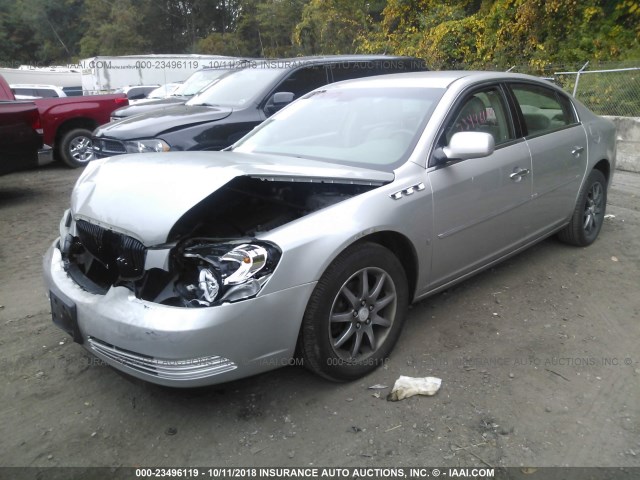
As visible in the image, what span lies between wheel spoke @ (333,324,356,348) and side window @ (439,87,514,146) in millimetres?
1389

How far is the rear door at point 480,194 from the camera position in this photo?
338 cm

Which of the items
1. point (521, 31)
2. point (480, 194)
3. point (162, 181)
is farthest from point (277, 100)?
point (521, 31)

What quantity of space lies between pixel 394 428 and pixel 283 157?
5.86 ft

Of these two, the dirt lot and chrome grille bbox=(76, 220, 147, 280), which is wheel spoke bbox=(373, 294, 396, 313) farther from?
chrome grille bbox=(76, 220, 147, 280)

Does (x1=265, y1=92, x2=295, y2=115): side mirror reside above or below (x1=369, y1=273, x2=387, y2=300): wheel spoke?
above

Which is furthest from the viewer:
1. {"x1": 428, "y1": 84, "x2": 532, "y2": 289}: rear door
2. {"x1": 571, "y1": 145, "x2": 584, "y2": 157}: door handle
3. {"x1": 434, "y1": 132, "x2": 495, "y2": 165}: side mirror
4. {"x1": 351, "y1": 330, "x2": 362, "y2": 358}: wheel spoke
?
{"x1": 571, "y1": 145, "x2": 584, "y2": 157}: door handle

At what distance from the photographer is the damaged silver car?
251cm

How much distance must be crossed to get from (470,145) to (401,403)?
1.52m

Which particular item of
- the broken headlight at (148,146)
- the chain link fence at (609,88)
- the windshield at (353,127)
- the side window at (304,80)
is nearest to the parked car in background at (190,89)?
the side window at (304,80)

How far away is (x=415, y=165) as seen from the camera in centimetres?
326

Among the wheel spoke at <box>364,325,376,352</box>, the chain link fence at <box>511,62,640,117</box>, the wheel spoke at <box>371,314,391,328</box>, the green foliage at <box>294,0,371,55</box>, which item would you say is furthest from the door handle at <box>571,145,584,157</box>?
the green foliage at <box>294,0,371,55</box>

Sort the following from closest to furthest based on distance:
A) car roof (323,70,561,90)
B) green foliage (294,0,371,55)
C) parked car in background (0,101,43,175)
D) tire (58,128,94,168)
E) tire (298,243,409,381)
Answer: tire (298,243,409,381), car roof (323,70,561,90), parked car in background (0,101,43,175), tire (58,128,94,168), green foliage (294,0,371,55)

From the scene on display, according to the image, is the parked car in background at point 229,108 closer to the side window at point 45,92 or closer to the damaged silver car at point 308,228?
the damaged silver car at point 308,228

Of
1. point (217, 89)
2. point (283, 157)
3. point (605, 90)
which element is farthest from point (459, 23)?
point (283, 157)
